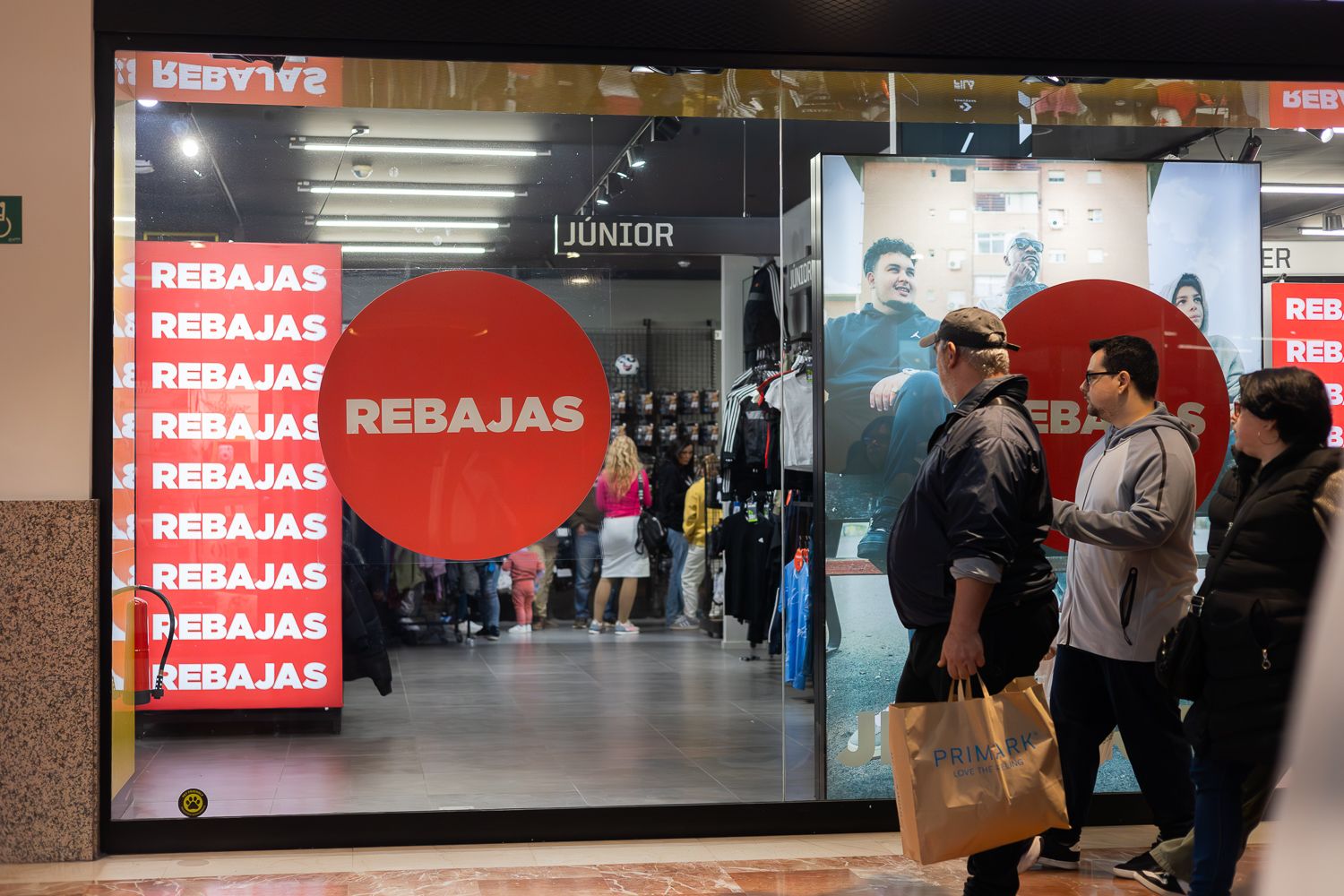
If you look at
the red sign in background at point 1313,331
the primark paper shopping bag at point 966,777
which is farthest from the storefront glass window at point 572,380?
the primark paper shopping bag at point 966,777

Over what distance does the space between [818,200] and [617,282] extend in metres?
0.77

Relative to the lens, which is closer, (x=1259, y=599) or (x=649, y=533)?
(x=1259, y=599)

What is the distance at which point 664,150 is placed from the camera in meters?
4.59

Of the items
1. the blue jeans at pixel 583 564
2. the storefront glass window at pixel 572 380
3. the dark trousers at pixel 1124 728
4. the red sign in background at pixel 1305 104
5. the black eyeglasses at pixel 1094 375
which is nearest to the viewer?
the dark trousers at pixel 1124 728

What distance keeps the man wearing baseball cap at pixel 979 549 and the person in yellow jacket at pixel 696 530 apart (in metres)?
1.23

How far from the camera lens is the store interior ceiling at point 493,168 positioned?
4.36 m

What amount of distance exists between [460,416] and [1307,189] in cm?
325

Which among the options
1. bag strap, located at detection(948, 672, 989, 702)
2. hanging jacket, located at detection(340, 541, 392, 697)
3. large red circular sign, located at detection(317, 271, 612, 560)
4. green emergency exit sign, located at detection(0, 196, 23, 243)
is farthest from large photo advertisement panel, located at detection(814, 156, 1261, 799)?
green emergency exit sign, located at detection(0, 196, 23, 243)

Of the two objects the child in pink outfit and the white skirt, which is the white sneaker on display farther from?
the child in pink outfit

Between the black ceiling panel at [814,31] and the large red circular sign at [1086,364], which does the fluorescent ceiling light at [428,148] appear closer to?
the black ceiling panel at [814,31]

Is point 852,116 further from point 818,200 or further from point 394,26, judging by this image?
point 394,26

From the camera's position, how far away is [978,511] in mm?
3205

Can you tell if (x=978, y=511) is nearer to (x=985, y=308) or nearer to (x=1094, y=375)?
(x=1094, y=375)

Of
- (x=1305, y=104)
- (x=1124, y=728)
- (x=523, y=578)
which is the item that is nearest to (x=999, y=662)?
(x=1124, y=728)
